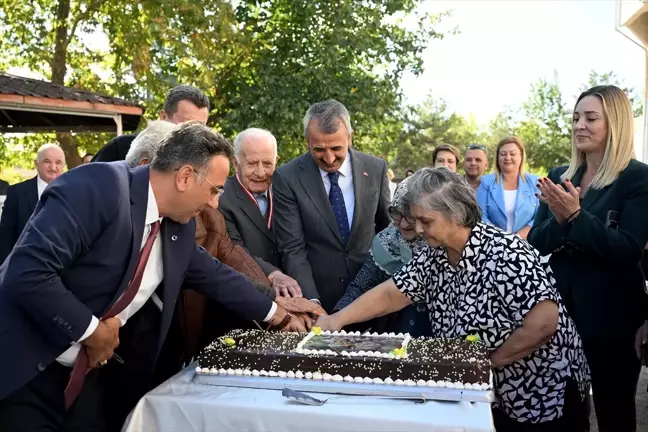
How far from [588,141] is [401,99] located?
12.6m

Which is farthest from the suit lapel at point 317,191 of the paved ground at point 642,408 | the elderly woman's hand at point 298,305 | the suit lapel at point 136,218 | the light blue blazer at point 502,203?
the light blue blazer at point 502,203

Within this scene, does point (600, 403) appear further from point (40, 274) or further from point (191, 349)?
point (40, 274)

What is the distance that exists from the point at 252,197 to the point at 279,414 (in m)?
1.96

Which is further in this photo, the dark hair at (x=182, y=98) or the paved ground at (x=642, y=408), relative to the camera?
the paved ground at (x=642, y=408)

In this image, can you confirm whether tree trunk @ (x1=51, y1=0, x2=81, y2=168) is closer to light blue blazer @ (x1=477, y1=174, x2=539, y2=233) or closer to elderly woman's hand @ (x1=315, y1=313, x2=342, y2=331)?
light blue blazer @ (x1=477, y1=174, x2=539, y2=233)

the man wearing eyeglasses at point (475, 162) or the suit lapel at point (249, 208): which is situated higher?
the man wearing eyeglasses at point (475, 162)

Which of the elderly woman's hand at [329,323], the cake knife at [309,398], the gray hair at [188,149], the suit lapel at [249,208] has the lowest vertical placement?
the cake knife at [309,398]

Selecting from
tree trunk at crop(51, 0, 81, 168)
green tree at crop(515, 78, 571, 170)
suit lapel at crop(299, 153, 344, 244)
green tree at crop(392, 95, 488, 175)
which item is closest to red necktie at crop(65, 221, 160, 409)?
suit lapel at crop(299, 153, 344, 244)

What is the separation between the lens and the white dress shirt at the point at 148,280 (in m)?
2.22

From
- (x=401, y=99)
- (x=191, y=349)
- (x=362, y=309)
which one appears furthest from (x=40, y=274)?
(x=401, y=99)

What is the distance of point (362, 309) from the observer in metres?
2.98

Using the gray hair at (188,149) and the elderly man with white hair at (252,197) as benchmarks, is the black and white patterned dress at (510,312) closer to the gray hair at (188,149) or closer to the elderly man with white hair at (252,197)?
the gray hair at (188,149)

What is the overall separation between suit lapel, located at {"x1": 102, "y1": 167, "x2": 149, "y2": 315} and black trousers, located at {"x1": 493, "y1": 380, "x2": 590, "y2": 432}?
158 cm

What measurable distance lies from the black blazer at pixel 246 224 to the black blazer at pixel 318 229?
8 cm
